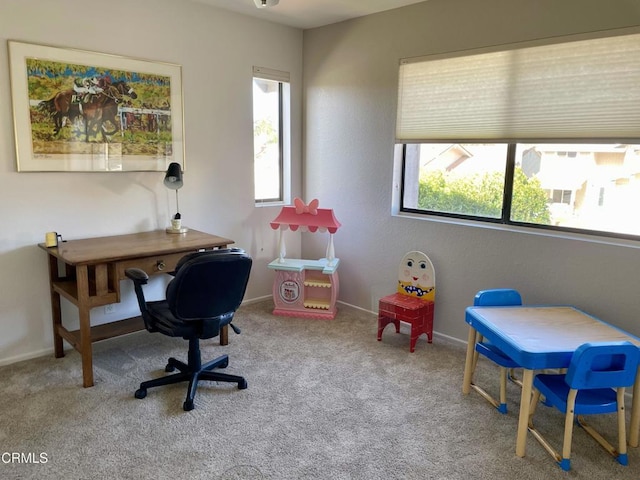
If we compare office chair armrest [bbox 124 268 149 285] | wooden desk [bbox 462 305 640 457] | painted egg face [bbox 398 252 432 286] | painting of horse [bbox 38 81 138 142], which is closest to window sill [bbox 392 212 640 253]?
painted egg face [bbox 398 252 432 286]

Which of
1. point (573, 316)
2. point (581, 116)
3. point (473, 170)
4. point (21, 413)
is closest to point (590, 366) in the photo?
point (573, 316)

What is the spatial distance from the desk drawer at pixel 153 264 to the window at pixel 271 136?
4.70ft

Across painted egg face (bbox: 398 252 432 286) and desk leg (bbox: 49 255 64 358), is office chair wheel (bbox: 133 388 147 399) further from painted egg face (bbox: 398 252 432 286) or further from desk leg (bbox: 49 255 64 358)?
painted egg face (bbox: 398 252 432 286)

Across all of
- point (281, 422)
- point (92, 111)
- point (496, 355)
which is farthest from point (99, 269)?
point (496, 355)

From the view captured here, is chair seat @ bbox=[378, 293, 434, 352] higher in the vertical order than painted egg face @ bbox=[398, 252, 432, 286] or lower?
lower

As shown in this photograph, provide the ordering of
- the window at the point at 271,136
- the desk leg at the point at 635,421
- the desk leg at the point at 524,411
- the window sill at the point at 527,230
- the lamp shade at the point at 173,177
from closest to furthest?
1. the desk leg at the point at 524,411
2. the desk leg at the point at 635,421
3. the window sill at the point at 527,230
4. the lamp shade at the point at 173,177
5. the window at the point at 271,136

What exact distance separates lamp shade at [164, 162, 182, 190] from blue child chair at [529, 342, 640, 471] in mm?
2633

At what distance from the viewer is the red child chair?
3314mm

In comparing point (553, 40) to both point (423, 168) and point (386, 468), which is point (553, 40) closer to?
point (423, 168)

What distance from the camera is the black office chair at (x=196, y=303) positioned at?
238 centimetres

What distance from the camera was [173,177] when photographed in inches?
129

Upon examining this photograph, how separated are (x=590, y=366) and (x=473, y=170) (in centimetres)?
176

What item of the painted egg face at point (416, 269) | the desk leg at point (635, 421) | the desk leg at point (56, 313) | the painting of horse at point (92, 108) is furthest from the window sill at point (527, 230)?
the desk leg at point (56, 313)

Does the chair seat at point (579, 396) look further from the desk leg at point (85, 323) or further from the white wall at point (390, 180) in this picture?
the desk leg at point (85, 323)
